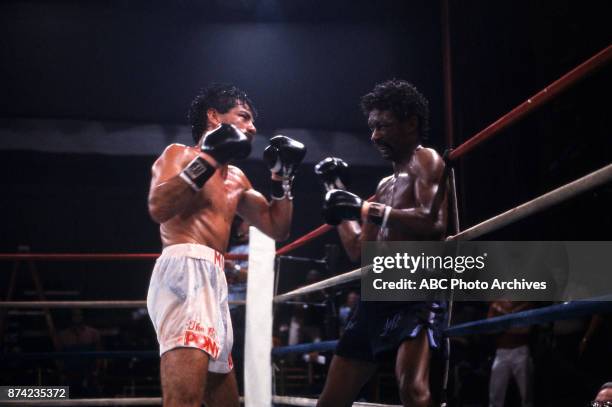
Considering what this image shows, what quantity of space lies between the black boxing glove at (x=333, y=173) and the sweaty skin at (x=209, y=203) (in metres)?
0.15

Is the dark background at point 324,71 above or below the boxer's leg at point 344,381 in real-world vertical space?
above

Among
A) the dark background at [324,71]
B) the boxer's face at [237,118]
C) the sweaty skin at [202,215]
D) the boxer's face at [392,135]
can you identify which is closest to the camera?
the sweaty skin at [202,215]

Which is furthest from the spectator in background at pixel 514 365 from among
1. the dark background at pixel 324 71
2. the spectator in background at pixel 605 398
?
the spectator in background at pixel 605 398

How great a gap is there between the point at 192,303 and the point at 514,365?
345 centimetres

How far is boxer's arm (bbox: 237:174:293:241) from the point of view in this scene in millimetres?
2271

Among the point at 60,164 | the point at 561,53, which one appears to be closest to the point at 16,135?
the point at 60,164

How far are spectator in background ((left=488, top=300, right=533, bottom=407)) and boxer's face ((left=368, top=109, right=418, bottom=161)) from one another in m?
2.87

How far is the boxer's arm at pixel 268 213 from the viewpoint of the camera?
7.45 ft

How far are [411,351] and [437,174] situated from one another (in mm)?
491

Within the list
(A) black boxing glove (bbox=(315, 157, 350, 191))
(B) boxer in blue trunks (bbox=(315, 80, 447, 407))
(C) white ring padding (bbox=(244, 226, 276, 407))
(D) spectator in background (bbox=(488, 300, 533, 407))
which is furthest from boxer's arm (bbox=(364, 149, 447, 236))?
(D) spectator in background (bbox=(488, 300, 533, 407))

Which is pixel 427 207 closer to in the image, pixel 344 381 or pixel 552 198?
pixel 552 198

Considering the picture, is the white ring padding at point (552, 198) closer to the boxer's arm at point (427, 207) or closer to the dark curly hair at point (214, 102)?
the boxer's arm at point (427, 207)

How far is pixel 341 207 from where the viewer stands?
1876 mm
